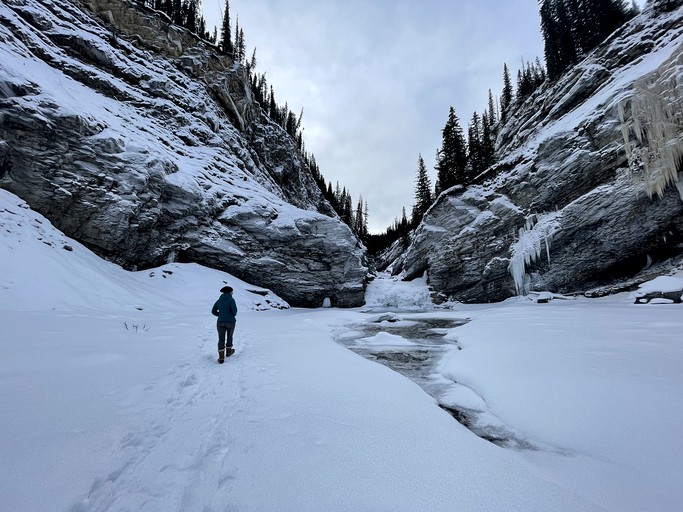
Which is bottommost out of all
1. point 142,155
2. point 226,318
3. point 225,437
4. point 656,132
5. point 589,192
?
point 225,437

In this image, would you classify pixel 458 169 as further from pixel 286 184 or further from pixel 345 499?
pixel 345 499

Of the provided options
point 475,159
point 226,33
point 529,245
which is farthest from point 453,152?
point 226,33

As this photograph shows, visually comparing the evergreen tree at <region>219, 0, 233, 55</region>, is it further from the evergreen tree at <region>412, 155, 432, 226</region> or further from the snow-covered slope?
the snow-covered slope

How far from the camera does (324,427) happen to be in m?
3.19

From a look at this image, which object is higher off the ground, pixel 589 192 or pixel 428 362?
pixel 589 192

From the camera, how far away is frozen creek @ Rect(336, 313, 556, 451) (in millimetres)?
3359

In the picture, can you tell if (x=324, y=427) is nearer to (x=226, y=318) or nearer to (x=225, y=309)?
(x=226, y=318)

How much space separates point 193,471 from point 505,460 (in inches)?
116

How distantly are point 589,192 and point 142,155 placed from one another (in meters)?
29.1

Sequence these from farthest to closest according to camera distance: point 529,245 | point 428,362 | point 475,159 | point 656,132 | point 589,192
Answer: point 475,159 < point 529,245 < point 589,192 < point 656,132 < point 428,362

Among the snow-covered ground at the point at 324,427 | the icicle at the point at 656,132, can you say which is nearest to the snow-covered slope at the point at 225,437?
the snow-covered ground at the point at 324,427

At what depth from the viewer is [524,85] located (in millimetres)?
45812

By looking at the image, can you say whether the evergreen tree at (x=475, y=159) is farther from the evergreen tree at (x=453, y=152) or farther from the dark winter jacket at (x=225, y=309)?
the dark winter jacket at (x=225, y=309)

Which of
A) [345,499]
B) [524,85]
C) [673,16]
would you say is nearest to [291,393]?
[345,499]
